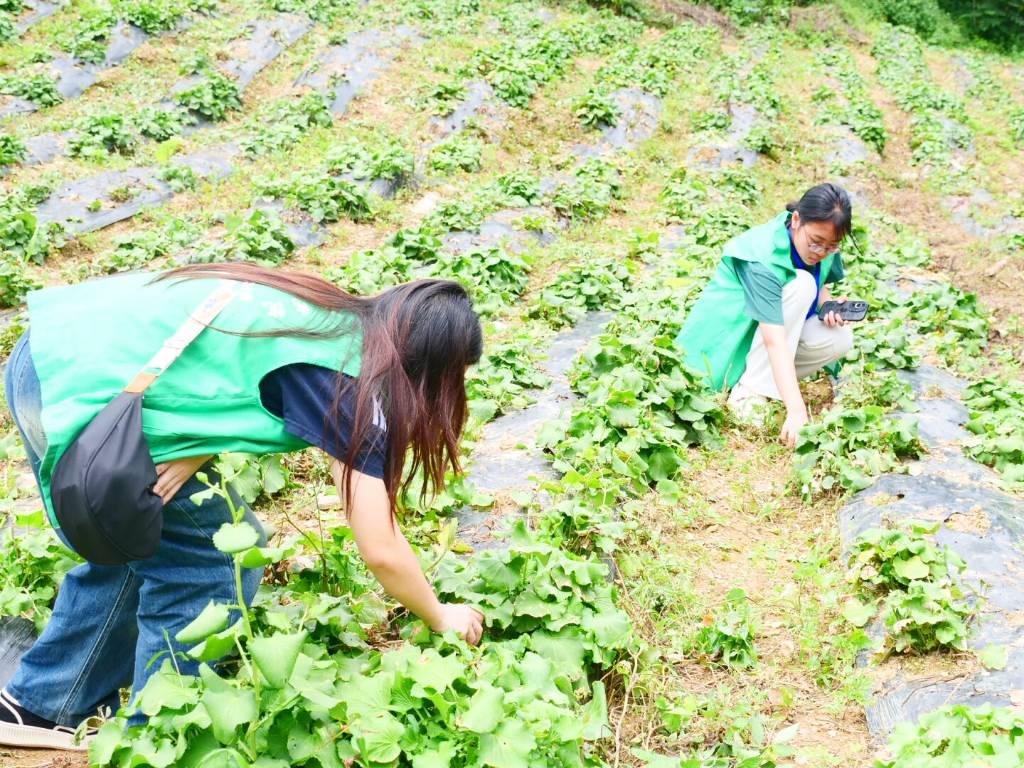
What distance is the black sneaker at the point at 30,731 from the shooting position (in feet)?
7.56

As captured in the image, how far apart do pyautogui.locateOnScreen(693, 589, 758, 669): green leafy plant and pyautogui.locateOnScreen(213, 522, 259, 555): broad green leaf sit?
73.0 inches

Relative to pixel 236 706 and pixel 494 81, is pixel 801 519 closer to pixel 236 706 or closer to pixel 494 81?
pixel 236 706

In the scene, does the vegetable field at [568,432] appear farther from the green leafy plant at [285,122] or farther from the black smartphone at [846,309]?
the black smartphone at [846,309]

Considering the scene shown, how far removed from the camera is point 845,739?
2635mm

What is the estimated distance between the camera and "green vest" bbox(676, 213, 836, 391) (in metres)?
4.43

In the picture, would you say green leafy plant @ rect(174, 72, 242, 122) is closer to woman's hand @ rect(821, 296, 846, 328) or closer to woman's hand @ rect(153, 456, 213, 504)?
woman's hand @ rect(821, 296, 846, 328)

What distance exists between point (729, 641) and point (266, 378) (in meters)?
1.90

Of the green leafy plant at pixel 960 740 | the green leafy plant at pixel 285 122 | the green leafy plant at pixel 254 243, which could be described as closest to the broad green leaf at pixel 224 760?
the green leafy plant at pixel 960 740

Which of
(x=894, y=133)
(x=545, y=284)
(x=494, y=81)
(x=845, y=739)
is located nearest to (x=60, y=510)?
(x=845, y=739)

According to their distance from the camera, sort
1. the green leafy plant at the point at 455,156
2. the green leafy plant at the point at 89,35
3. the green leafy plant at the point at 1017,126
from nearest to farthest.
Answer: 1. the green leafy plant at the point at 455,156
2. the green leafy plant at the point at 89,35
3. the green leafy plant at the point at 1017,126

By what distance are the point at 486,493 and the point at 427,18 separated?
13.5 m

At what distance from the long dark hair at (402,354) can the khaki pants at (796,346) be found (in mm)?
2879

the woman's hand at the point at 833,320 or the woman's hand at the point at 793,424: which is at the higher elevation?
the woman's hand at the point at 833,320

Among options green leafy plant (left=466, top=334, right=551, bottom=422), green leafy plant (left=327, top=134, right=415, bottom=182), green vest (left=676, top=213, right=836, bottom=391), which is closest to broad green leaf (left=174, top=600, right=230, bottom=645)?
green leafy plant (left=466, top=334, right=551, bottom=422)
